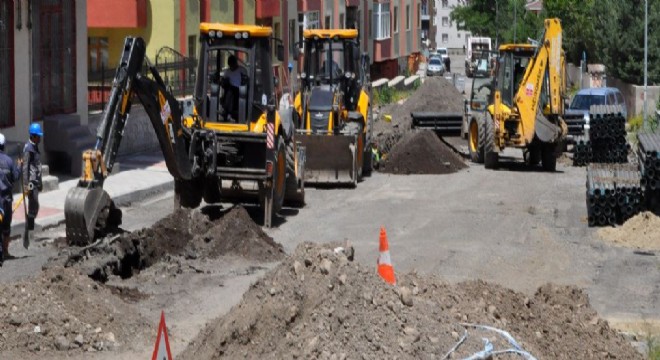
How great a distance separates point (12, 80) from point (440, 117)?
13377mm

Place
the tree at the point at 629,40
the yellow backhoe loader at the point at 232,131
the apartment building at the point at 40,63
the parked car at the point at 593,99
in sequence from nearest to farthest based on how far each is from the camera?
1. the yellow backhoe loader at the point at 232,131
2. the apartment building at the point at 40,63
3. the parked car at the point at 593,99
4. the tree at the point at 629,40

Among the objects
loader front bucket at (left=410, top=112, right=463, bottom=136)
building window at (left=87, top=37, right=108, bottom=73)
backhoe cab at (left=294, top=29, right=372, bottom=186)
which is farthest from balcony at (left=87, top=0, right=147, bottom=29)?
backhoe cab at (left=294, top=29, right=372, bottom=186)

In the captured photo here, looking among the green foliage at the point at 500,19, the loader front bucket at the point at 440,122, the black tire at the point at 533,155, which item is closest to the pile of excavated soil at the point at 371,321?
the black tire at the point at 533,155

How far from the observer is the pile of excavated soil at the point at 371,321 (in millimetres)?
9867

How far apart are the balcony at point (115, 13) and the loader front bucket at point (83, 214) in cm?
2033

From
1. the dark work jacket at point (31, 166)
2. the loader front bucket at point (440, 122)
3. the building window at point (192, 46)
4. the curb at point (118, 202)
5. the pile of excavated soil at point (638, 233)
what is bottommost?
the pile of excavated soil at point (638, 233)

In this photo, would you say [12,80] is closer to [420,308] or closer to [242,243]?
[242,243]

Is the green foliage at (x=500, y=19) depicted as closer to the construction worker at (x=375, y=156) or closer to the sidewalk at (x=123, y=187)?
the construction worker at (x=375, y=156)

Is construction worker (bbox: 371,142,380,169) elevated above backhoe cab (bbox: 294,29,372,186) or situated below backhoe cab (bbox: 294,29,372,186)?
below

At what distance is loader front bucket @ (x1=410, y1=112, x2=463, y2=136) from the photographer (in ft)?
113

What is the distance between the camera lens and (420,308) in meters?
10.4

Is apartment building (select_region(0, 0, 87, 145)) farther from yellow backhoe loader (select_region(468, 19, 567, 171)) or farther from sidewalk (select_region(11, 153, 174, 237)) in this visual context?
yellow backhoe loader (select_region(468, 19, 567, 171))

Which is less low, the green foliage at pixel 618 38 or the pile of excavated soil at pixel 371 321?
the green foliage at pixel 618 38

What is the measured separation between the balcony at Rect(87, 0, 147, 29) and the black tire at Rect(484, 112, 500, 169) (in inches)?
409
